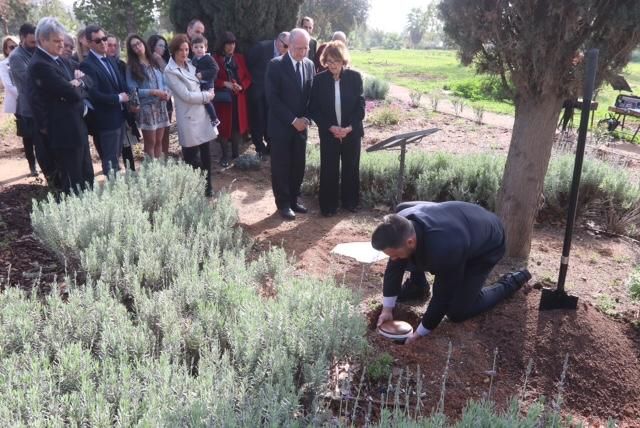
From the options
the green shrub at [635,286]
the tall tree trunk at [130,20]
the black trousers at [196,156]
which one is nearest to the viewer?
the green shrub at [635,286]

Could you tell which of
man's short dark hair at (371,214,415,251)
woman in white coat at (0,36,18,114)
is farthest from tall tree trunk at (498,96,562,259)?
woman in white coat at (0,36,18,114)

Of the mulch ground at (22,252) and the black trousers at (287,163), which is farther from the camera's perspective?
the black trousers at (287,163)

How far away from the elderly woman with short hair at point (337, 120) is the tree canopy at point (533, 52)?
1.43 m

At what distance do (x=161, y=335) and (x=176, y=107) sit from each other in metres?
3.63

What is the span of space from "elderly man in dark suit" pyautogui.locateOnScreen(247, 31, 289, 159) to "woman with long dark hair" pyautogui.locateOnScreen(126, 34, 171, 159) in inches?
77.6

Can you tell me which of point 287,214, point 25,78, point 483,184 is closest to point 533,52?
point 483,184

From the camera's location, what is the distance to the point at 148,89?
6055 millimetres

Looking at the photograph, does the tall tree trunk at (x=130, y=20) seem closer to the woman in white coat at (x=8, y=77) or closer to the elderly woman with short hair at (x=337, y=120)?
the woman in white coat at (x=8, y=77)

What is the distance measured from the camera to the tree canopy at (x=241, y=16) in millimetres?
8961

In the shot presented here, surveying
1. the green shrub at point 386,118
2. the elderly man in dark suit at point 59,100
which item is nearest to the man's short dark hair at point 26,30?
the elderly man in dark suit at point 59,100

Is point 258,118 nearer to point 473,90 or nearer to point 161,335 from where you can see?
point 161,335

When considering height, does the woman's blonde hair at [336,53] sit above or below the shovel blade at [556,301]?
above

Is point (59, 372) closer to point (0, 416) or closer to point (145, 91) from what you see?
point (0, 416)

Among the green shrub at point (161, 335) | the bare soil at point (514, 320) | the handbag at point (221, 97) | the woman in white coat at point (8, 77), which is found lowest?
the bare soil at point (514, 320)
